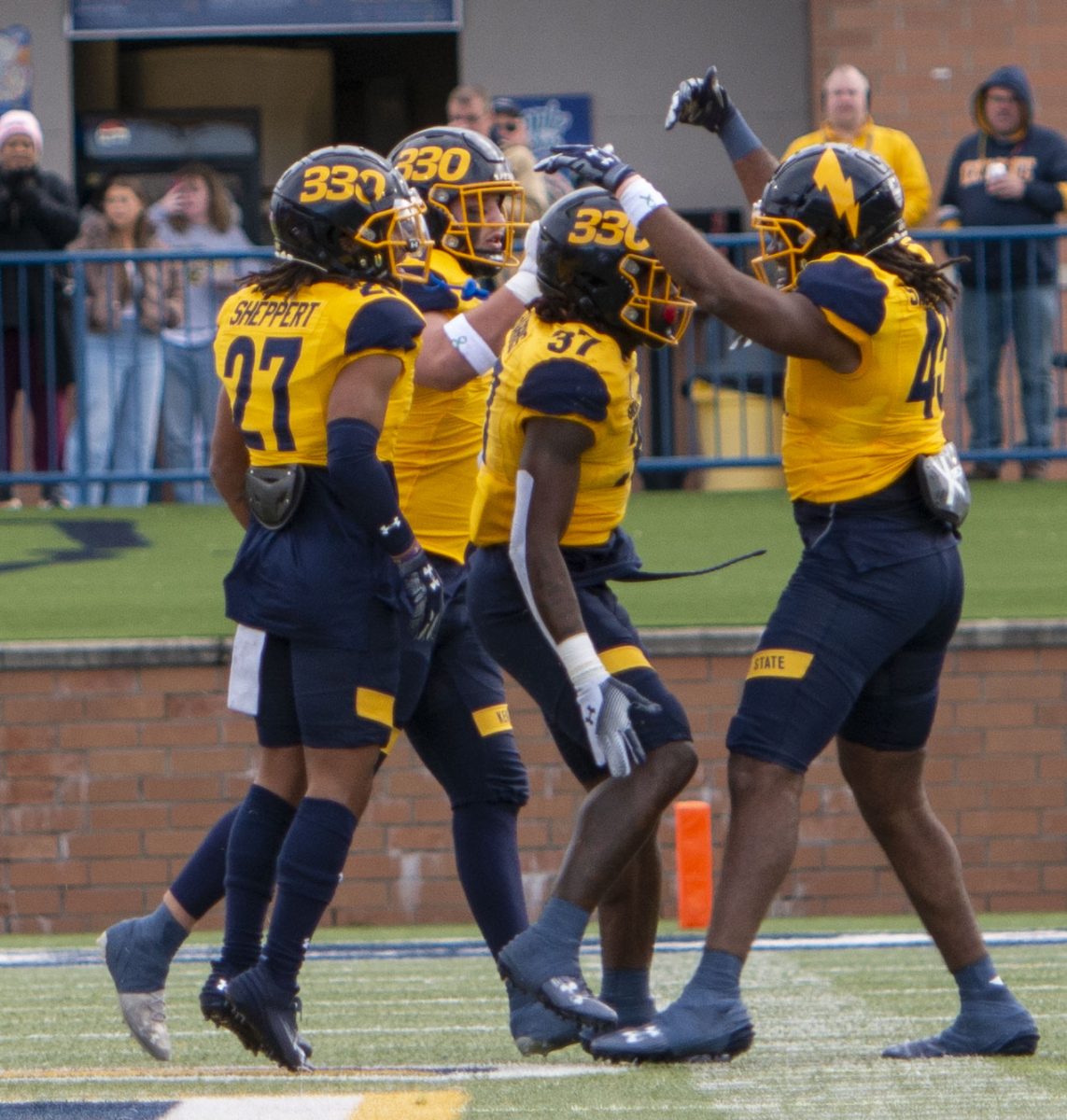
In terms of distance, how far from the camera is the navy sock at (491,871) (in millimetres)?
5625

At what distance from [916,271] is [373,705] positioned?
1485 mm

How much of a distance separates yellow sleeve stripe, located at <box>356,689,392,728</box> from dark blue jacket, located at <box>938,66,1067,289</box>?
6.59m

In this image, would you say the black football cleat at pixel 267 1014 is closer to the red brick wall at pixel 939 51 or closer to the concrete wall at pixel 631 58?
the red brick wall at pixel 939 51

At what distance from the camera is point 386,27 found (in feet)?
48.6

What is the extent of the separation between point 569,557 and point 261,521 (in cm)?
67

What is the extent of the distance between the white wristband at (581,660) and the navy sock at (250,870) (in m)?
0.76

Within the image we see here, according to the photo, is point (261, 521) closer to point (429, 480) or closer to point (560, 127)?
point (429, 480)

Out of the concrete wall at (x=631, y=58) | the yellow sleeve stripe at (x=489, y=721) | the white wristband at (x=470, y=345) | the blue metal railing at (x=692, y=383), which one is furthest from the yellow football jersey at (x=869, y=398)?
the concrete wall at (x=631, y=58)

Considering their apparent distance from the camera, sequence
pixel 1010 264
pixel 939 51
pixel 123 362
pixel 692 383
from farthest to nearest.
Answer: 1. pixel 939 51
2. pixel 692 383
3. pixel 1010 264
4. pixel 123 362

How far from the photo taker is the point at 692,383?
1145cm

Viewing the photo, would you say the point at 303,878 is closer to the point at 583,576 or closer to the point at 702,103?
the point at 583,576

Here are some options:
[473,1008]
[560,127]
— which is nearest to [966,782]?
[473,1008]

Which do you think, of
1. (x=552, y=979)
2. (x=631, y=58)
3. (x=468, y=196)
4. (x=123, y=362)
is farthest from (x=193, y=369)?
(x=552, y=979)

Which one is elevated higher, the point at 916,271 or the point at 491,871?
the point at 916,271
